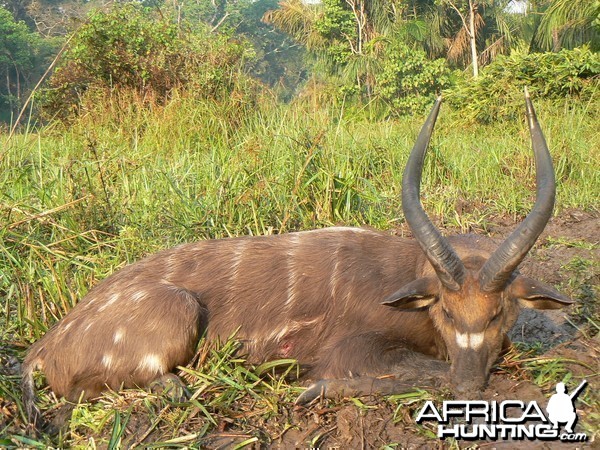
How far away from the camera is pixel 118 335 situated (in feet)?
10.5

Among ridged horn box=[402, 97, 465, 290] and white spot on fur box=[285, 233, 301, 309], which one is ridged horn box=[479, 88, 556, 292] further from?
white spot on fur box=[285, 233, 301, 309]

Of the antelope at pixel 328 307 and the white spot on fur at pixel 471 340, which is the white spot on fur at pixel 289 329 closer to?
the antelope at pixel 328 307

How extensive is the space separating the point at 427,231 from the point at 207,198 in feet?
8.07

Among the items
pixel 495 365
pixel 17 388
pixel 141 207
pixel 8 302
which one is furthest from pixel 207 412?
pixel 141 207

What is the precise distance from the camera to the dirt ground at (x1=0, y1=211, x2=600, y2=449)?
272 cm

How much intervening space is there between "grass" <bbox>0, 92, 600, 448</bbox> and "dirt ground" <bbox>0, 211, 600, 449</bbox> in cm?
4

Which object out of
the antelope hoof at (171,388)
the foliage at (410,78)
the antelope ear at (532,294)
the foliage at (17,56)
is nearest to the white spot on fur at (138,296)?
the antelope hoof at (171,388)

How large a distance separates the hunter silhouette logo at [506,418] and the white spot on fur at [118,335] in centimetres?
148

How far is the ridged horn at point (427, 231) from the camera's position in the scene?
9.82 feet

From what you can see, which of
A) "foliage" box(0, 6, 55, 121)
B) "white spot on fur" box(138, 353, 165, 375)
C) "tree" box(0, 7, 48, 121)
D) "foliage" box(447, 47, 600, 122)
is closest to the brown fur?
"white spot on fur" box(138, 353, 165, 375)

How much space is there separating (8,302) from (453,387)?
2632 mm

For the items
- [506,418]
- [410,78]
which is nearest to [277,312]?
[506,418]

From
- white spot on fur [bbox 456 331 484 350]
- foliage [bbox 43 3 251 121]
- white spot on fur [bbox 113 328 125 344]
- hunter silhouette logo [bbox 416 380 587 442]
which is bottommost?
hunter silhouette logo [bbox 416 380 587 442]

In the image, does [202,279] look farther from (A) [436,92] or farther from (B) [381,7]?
(B) [381,7]
